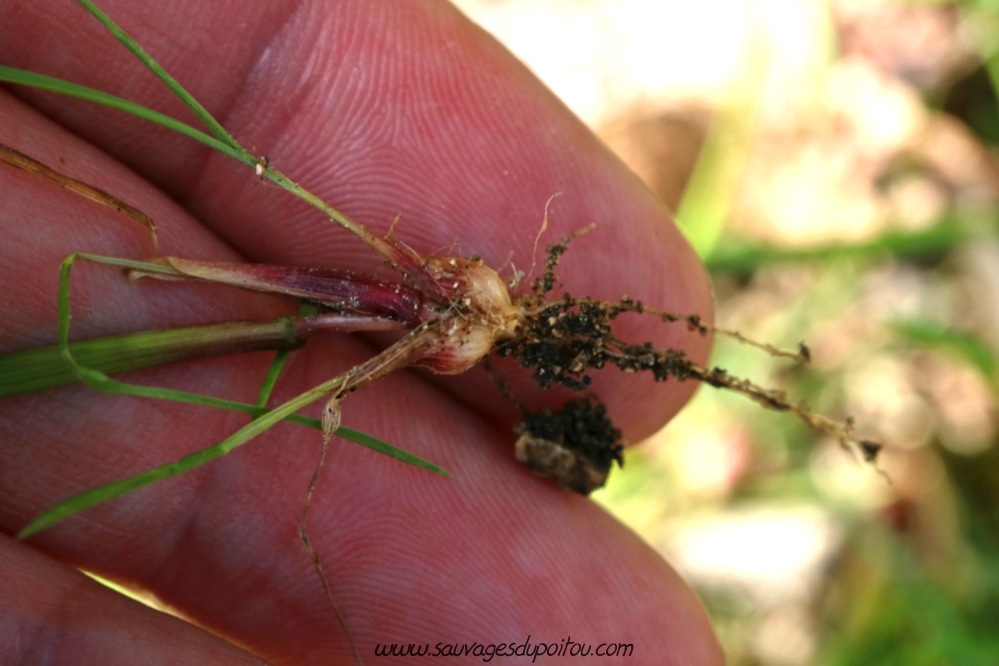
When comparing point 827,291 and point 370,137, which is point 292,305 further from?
point 827,291

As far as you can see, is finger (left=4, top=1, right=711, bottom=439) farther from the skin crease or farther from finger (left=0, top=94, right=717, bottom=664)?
finger (left=0, top=94, right=717, bottom=664)

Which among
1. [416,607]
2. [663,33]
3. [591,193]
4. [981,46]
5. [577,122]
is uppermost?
[663,33]

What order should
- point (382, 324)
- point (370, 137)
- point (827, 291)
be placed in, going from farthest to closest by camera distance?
1. point (827, 291)
2. point (370, 137)
3. point (382, 324)

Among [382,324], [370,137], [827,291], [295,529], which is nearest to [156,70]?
[370,137]

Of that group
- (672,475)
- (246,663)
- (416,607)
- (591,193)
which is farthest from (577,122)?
(672,475)

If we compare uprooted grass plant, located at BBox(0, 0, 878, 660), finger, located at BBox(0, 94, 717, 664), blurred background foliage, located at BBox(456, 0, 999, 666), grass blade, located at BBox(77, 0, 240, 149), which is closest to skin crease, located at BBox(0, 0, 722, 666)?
finger, located at BBox(0, 94, 717, 664)

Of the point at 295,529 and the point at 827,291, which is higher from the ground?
the point at 827,291

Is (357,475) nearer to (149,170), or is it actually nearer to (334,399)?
(334,399)

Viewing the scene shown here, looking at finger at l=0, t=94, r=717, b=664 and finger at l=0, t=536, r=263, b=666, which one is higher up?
finger at l=0, t=94, r=717, b=664
